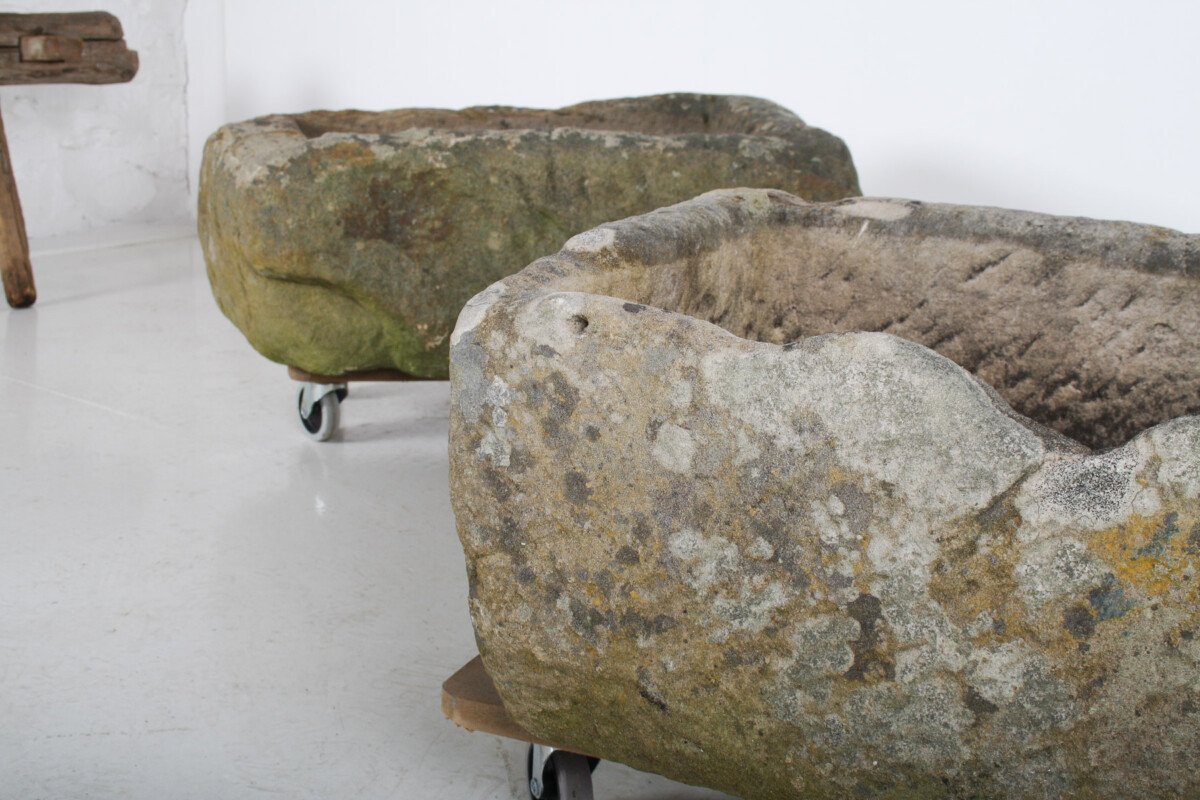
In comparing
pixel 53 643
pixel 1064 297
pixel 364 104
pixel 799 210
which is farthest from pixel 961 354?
pixel 364 104

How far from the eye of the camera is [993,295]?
5.61ft

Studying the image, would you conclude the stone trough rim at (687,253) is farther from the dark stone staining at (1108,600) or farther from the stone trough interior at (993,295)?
the dark stone staining at (1108,600)

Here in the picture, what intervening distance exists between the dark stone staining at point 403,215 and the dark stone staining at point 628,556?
134 cm

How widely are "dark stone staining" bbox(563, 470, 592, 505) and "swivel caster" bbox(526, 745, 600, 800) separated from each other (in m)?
0.43

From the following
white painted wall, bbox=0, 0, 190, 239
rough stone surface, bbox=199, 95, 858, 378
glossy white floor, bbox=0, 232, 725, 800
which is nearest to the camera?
glossy white floor, bbox=0, 232, 725, 800

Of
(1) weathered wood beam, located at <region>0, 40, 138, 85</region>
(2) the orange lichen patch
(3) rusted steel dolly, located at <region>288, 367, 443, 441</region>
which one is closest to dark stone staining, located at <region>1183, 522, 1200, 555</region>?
(2) the orange lichen patch

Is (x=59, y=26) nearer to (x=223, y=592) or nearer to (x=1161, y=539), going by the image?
(x=223, y=592)

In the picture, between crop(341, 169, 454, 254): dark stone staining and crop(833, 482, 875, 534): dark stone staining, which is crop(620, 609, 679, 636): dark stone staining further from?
crop(341, 169, 454, 254): dark stone staining

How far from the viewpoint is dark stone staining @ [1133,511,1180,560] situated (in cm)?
92

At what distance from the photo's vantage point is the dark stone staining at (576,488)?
1.12 metres

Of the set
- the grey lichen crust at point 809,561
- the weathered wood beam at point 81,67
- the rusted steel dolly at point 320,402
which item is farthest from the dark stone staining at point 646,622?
the weathered wood beam at point 81,67

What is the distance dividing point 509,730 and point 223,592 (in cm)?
88

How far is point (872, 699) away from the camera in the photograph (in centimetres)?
106

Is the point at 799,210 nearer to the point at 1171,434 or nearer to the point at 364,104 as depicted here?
the point at 1171,434
